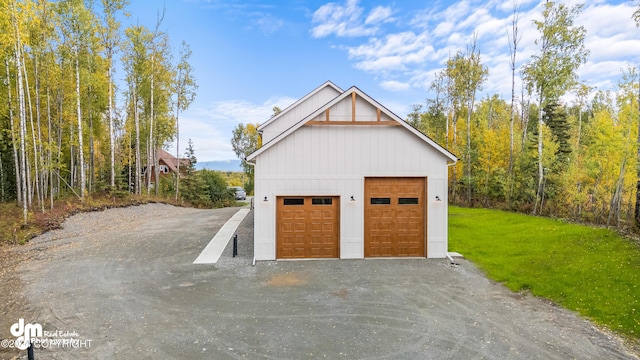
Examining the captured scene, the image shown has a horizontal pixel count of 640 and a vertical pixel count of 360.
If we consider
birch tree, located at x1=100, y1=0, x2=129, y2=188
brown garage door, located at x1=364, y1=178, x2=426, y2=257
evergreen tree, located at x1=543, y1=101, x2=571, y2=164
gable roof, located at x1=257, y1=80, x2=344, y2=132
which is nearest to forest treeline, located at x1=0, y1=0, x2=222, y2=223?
birch tree, located at x1=100, y1=0, x2=129, y2=188

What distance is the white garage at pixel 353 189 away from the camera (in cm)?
1205

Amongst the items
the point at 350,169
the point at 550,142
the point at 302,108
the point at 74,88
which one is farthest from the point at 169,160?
the point at 550,142

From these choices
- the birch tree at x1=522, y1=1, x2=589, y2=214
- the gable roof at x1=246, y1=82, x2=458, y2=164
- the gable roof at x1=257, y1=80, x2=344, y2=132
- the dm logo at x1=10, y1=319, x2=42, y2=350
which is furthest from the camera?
the birch tree at x1=522, y1=1, x2=589, y2=214

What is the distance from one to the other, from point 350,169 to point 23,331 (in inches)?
387


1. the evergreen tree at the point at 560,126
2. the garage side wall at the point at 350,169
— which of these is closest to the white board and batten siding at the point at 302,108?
the garage side wall at the point at 350,169

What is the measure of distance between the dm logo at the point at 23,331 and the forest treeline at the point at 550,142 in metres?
18.9

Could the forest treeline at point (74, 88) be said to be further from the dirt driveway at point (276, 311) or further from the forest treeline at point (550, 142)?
the forest treeline at point (550, 142)

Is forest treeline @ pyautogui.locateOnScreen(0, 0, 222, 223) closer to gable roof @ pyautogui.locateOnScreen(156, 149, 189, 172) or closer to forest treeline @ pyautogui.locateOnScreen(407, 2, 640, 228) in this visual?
gable roof @ pyautogui.locateOnScreen(156, 149, 189, 172)

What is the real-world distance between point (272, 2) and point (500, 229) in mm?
20543

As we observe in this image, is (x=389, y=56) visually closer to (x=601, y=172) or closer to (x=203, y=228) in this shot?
(x=601, y=172)

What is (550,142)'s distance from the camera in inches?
974

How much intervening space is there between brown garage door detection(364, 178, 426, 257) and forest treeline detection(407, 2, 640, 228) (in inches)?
333

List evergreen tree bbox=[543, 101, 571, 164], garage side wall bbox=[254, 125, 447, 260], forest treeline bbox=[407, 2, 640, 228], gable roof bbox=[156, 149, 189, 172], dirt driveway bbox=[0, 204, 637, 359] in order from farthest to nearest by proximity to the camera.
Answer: gable roof bbox=[156, 149, 189, 172] → evergreen tree bbox=[543, 101, 571, 164] → forest treeline bbox=[407, 2, 640, 228] → garage side wall bbox=[254, 125, 447, 260] → dirt driveway bbox=[0, 204, 637, 359]

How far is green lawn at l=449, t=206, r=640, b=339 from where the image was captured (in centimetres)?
771
